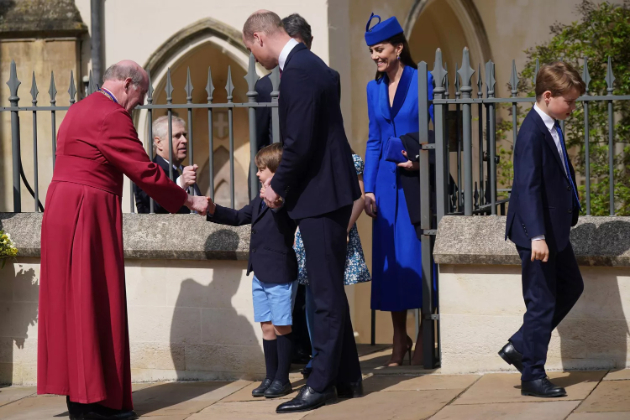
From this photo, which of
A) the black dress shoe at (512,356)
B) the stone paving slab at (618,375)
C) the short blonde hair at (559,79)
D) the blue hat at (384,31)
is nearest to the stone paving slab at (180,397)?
the black dress shoe at (512,356)

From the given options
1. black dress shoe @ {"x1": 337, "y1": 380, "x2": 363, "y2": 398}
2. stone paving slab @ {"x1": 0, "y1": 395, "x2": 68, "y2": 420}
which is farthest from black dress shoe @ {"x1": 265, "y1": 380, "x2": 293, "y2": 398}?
stone paving slab @ {"x1": 0, "y1": 395, "x2": 68, "y2": 420}

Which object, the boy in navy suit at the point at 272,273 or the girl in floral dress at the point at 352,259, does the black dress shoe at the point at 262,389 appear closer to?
the boy in navy suit at the point at 272,273

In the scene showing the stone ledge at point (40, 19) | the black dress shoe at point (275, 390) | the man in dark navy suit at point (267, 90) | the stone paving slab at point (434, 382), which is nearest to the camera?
the black dress shoe at point (275, 390)

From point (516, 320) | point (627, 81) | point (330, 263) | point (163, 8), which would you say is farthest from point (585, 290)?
point (163, 8)

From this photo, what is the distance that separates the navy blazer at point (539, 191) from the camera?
16.1ft

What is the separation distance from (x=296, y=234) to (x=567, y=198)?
1490 mm

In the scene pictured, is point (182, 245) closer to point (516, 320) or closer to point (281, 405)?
point (281, 405)

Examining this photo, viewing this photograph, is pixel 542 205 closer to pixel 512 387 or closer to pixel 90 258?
pixel 512 387

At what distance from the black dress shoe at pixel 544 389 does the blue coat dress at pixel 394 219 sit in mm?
1314

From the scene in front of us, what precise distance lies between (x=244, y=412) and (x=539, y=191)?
1779 millimetres

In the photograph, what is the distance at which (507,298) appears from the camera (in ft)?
18.8

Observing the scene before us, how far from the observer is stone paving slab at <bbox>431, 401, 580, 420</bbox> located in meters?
4.64

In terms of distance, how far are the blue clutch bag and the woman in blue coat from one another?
5cm

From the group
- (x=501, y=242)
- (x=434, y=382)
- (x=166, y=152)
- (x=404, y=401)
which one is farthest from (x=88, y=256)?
(x=501, y=242)
